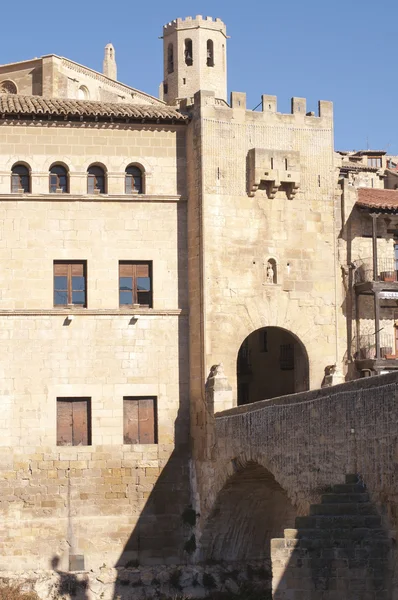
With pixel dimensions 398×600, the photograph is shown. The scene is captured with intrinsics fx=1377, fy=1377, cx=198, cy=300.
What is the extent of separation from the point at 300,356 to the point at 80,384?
6344 millimetres

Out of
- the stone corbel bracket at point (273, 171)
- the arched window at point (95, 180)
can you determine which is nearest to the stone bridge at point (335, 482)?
the stone corbel bracket at point (273, 171)

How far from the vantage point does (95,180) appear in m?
38.7

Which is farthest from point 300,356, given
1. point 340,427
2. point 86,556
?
point 340,427

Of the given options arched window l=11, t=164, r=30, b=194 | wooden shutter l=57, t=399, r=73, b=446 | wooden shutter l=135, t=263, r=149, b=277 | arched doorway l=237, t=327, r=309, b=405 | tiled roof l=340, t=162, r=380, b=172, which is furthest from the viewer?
tiled roof l=340, t=162, r=380, b=172

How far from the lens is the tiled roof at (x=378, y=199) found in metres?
41.0

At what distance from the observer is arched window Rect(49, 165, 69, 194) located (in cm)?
3841

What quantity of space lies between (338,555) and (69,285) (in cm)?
1666

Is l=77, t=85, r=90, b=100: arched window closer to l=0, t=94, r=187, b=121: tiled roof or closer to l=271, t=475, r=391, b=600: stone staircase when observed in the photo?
l=0, t=94, r=187, b=121: tiled roof

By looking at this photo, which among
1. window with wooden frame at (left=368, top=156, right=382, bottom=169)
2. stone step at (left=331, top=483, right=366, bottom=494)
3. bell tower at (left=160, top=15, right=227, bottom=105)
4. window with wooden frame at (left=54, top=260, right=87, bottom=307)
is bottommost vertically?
stone step at (left=331, top=483, right=366, bottom=494)

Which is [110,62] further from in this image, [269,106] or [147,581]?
[147,581]

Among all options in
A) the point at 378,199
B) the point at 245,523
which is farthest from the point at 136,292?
the point at 378,199

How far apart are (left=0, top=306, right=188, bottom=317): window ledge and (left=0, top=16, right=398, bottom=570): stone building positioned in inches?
2.2

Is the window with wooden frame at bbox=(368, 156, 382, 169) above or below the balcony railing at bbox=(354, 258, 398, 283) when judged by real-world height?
above

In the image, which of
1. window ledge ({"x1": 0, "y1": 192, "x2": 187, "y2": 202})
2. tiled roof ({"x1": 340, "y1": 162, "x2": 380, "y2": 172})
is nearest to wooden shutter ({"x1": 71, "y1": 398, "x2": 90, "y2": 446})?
window ledge ({"x1": 0, "y1": 192, "x2": 187, "y2": 202})
